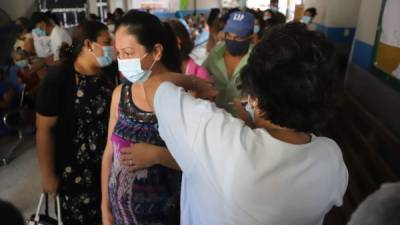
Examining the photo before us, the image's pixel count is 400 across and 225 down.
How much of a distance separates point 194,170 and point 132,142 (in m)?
0.42

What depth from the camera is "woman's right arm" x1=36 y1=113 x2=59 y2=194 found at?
4.87ft

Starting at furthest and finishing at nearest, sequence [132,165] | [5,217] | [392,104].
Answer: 1. [392,104]
2. [132,165]
3. [5,217]

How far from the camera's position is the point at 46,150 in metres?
1.55

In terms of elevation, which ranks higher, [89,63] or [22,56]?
[89,63]

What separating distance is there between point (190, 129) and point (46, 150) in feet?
3.63

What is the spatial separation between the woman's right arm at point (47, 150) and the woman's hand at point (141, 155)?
1.94ft

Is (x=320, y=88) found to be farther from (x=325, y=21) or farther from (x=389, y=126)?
(x=325, y=21)

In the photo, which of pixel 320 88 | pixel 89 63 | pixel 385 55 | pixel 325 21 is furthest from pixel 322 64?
pixel 325 21

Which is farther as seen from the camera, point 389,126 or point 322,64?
point 389,126

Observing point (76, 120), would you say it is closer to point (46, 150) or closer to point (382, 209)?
point (46, 150)

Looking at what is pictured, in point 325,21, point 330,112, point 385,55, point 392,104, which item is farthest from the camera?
point 325,21

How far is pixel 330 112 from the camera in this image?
732 millimetres

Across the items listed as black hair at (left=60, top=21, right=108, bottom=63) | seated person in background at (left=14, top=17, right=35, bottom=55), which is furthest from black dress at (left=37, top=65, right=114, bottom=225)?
seated person in background at (left=14, top=17, right=35, bottom=55)

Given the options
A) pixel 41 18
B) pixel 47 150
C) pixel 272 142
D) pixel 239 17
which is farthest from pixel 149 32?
pixel 41 18
